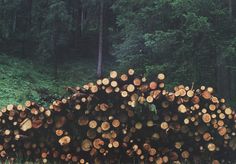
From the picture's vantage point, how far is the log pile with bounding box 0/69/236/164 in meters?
7.58

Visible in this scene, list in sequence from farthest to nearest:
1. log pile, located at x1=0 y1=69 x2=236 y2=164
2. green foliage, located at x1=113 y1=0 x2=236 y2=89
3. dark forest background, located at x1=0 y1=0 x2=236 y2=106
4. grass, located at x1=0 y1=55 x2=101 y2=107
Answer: grass, located at x1=0 y1=55 x2=101 y2=107
dark forest background, located at x1=0 y1=0 x2=236 y2=106
green foliage, located at x1=113 y1=0 x2=236 y2=89
log pile, located at x1=0 y1=69 x2=236 y2=164

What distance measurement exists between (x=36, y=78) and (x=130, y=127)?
1935 cm

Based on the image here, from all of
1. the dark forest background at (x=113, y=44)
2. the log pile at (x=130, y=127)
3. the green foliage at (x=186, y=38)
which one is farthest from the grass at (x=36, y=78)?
the log pile at (x=130, y=127)

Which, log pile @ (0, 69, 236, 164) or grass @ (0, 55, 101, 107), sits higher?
log pile @ (0, 69, 236, 164)

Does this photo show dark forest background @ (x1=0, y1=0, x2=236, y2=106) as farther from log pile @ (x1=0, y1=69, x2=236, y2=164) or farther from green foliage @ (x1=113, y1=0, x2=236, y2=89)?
log pile @ (x1=0, y1=69, x2=236, y2=164)

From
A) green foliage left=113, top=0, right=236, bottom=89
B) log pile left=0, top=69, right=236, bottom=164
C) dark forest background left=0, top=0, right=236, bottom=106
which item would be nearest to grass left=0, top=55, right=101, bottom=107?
dark forest background left=0, top=0, right=236, bottom=106

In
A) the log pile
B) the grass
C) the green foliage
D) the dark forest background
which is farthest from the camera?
the grass

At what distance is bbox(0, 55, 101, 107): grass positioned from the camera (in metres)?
20.1

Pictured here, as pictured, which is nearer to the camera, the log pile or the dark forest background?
the log pile

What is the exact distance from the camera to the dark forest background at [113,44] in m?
14.6

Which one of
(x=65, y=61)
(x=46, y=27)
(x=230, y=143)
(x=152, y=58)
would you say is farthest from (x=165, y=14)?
(x=65, y=61)

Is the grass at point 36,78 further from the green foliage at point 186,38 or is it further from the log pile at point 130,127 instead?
the log pile at point 130,127

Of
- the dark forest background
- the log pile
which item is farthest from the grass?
the log pile

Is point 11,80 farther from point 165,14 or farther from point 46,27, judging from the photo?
point 165,14
